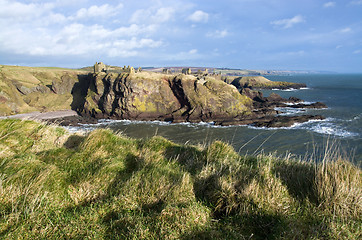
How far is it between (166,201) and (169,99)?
44.1 meters

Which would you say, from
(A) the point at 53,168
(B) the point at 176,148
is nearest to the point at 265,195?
(B) the point at 176,148

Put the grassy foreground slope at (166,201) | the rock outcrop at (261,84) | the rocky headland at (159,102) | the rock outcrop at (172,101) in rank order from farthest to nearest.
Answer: the rock outcrop at (261,84) < the rock outcrop at (172,101) < the rocky headland at (159,102) < the grassy foreground slope at (166,201)

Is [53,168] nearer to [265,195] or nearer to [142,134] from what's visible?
[265,195]

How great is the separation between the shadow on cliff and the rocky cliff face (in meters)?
9.32

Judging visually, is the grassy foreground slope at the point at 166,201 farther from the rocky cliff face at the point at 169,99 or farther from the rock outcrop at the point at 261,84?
the rock outcrop at the point at 261,84

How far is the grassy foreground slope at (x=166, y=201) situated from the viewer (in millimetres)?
3035

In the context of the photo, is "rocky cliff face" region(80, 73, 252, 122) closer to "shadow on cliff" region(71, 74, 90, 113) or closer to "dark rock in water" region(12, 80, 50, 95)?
"shadow on cliff" region(71, 74, 90, 113)

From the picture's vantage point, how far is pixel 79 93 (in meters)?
61.0

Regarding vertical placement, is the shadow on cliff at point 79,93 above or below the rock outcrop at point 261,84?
below

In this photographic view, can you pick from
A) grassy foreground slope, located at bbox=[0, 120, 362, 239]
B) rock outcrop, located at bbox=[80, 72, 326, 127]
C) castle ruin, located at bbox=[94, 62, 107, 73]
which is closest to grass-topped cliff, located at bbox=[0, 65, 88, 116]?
castle ruin, located at bbox=[94, 62, 107, 73]

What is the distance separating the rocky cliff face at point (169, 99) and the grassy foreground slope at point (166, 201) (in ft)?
126

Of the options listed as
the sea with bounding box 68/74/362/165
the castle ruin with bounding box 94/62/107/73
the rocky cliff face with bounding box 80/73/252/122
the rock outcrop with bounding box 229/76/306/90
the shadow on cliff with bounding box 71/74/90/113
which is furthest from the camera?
the rock outcrop with bounding box 229/76/306/90

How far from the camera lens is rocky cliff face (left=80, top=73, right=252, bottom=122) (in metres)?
44.8

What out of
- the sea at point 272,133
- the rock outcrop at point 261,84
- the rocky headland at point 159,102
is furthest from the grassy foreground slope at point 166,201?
the rock outcrop at point 261,84
